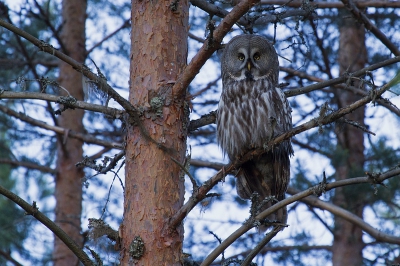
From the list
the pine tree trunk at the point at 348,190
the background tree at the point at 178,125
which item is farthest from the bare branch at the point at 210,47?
the pine tree trunk at the point at 348,190

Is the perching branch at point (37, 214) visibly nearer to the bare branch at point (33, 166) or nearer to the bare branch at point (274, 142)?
the bare branch at point (274, 142)

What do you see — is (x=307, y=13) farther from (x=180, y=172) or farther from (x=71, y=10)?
(x=71, y=10)

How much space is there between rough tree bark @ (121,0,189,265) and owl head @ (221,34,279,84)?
108 cm

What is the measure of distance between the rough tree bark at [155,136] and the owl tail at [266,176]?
3.49ft

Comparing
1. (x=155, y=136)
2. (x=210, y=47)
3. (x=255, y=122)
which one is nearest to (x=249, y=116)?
(x=255, y=122)

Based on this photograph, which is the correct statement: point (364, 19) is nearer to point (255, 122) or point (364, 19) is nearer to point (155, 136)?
point (255, 122)

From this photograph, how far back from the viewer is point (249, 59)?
187 inches

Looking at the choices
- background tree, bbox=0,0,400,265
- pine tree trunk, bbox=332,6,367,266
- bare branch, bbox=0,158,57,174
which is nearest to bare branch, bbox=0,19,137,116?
background tree, bbox=0,0,400,265

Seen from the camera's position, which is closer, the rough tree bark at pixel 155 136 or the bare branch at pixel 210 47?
the bare branch at pixel 210 47

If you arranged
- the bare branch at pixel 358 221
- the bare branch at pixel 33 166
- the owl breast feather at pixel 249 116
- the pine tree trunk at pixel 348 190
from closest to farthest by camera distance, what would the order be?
the owl breast feather at pixel 249 116 < the bare branch at pixel 358 221 < the bare branch at pixel 33 166 < the pine tree trunk at pixel 348 190

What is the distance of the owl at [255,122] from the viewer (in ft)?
13.7

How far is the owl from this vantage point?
4.17 meters

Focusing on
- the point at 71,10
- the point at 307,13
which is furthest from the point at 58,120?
the point at 307,13

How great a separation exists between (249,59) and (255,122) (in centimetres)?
76
